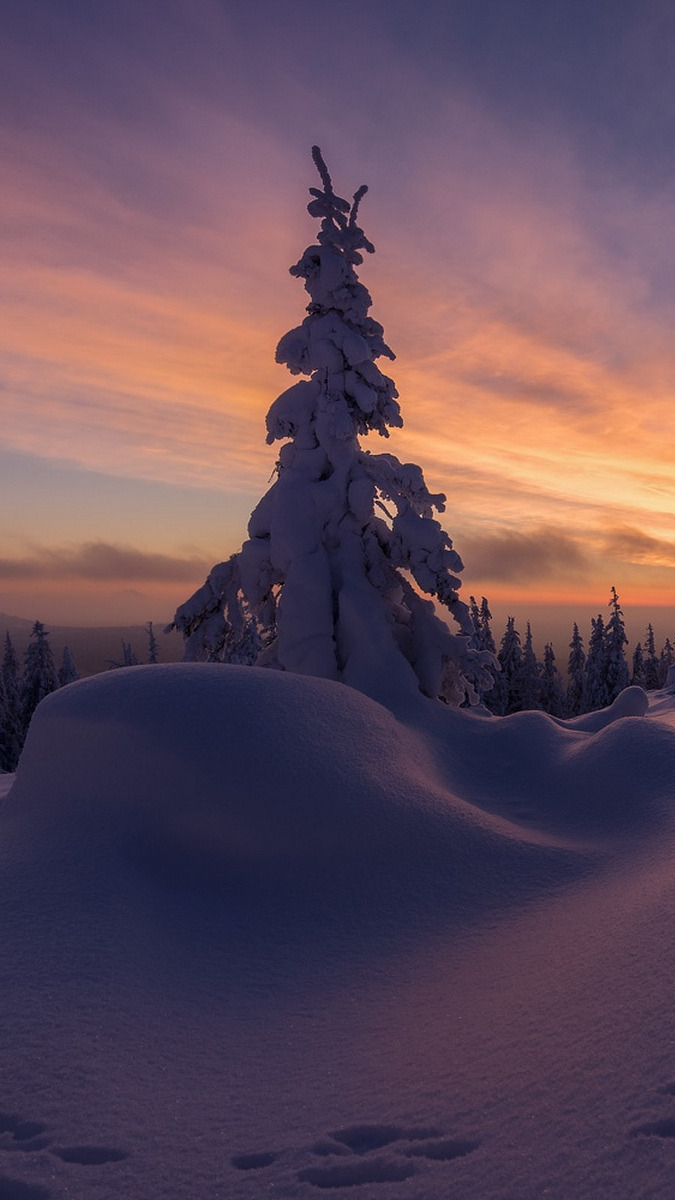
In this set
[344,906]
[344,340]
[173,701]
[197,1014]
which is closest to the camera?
[197,1014]

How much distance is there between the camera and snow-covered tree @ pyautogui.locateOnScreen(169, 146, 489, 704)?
1226cm

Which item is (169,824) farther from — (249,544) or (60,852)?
(249,544)

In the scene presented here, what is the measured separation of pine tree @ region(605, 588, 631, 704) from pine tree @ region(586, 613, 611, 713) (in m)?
0.30

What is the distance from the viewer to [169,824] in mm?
5879

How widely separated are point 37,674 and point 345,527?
32.2 metres

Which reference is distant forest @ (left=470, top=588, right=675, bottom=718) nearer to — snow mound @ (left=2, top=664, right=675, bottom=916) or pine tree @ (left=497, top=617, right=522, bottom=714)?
pine tree @ (left=497, top=617, right=522, bottom=714)

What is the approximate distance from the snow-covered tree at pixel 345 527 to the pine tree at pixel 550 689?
41.8 meters

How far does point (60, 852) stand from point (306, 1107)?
10.7 ft

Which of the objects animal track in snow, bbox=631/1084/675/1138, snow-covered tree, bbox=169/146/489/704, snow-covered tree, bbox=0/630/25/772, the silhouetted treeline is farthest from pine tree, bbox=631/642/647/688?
animal track in snow, bbox=631/1084/675/1138

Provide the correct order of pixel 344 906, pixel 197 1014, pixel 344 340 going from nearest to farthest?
pixel 197 1014 < pixel 344 906 < pixel 344 340

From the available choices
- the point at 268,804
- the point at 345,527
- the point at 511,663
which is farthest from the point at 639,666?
the point at 268,804

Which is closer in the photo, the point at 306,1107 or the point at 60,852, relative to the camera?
the point at 306,1107

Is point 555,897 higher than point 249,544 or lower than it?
lower

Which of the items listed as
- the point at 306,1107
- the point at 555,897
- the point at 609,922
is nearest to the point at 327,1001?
the point at 306,1107
